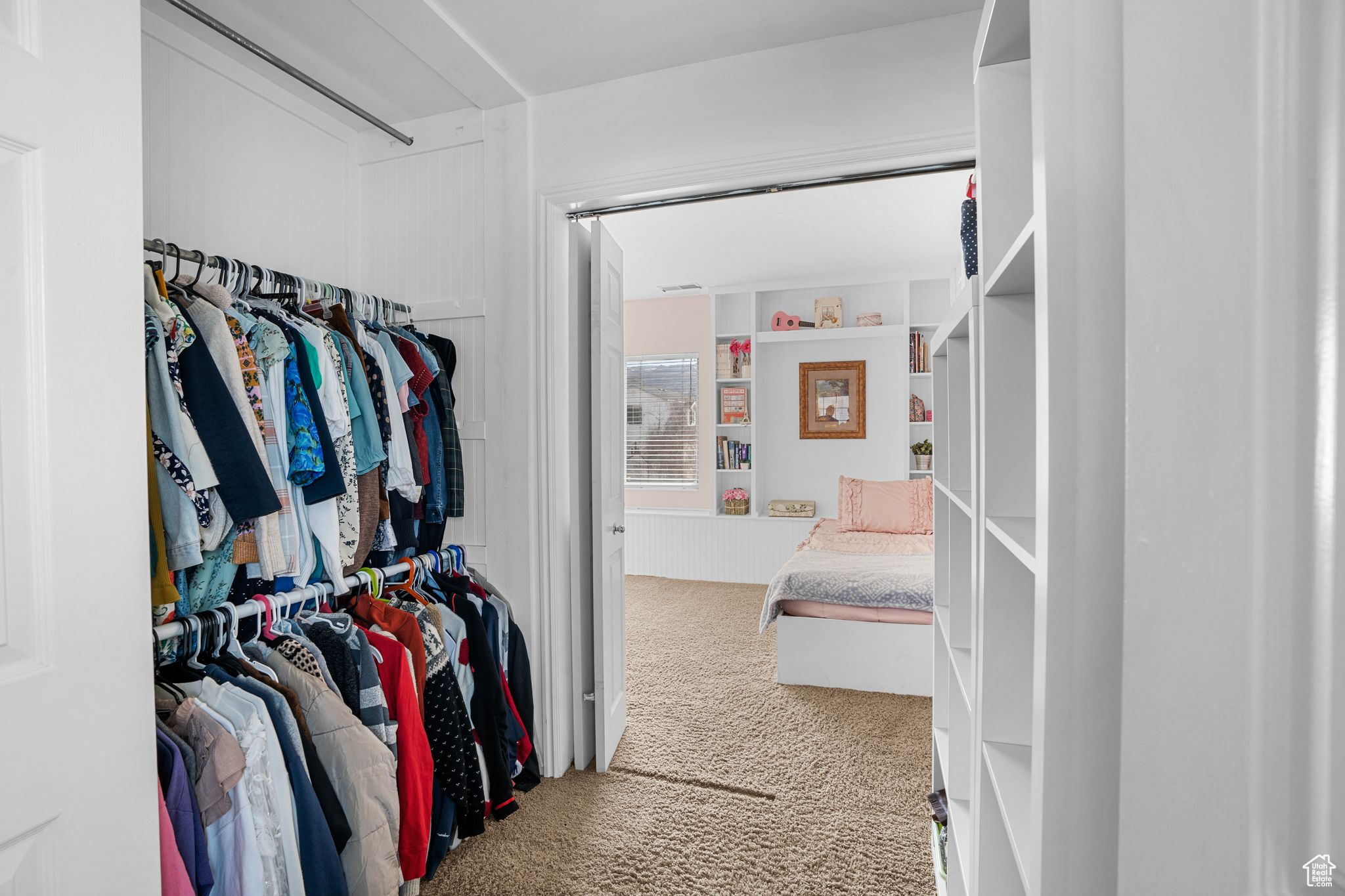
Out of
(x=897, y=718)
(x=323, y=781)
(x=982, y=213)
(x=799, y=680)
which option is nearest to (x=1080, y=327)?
(x=982, y=213)

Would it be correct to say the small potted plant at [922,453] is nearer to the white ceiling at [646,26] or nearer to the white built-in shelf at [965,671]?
the white ceiling at [646,26]

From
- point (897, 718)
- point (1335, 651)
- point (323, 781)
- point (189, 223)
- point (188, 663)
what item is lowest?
point (897, 718)

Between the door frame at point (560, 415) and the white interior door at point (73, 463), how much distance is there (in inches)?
56.2

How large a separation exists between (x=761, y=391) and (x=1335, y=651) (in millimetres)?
5526

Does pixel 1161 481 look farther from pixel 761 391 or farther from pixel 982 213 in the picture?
pixel 761 391

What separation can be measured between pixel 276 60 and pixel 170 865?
206 cm

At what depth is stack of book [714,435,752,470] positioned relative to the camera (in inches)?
226

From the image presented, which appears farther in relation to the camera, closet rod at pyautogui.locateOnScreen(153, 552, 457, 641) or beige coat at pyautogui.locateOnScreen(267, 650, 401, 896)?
beige coat at pyautogui.locateOnScreen(267, 650, 401, 896)

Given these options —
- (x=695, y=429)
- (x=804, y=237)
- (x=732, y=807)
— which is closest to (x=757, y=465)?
(x=695, y=429)

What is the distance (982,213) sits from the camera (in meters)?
1.01

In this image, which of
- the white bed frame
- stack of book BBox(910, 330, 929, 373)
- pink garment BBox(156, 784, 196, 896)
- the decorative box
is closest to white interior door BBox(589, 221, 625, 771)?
the white bed frame

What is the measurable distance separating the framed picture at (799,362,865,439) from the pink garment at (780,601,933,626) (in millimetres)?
2469

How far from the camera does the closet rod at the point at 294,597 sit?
4.72 ft

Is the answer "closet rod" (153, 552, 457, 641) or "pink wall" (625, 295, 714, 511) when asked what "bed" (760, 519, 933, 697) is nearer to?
"closet rod" (153, 552, 457, 641)
